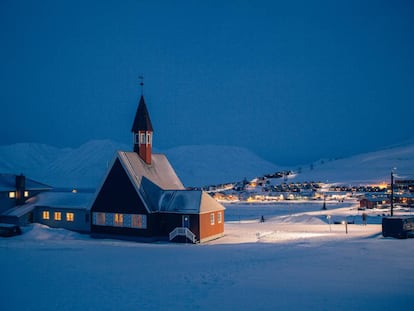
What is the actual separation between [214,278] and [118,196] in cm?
1943

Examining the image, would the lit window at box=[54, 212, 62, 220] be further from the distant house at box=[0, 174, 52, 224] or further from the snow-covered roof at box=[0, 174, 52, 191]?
the snow-covered roof at box=[0, 174, 52, 191]

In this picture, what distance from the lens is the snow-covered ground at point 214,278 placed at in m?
11.9

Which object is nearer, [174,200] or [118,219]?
[174,200]

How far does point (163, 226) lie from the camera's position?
31.3m

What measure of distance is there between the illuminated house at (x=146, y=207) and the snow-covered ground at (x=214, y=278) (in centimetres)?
763

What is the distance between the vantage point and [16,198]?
3869 cm

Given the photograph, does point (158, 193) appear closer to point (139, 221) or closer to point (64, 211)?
point (139, 221)

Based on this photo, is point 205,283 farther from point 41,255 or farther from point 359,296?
point 41,255

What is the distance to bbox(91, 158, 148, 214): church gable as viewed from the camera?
31641 mm

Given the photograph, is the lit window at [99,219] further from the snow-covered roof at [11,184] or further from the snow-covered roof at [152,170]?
the snow-covered roof at [11,184]

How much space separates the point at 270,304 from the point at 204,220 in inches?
771

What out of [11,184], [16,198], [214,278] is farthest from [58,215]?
[214,278]

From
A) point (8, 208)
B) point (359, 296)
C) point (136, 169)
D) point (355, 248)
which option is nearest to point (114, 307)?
point (359, 296)

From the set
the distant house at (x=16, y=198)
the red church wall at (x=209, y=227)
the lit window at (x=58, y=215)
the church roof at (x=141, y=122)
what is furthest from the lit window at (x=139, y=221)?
the distant house at (x=16, y=198)
